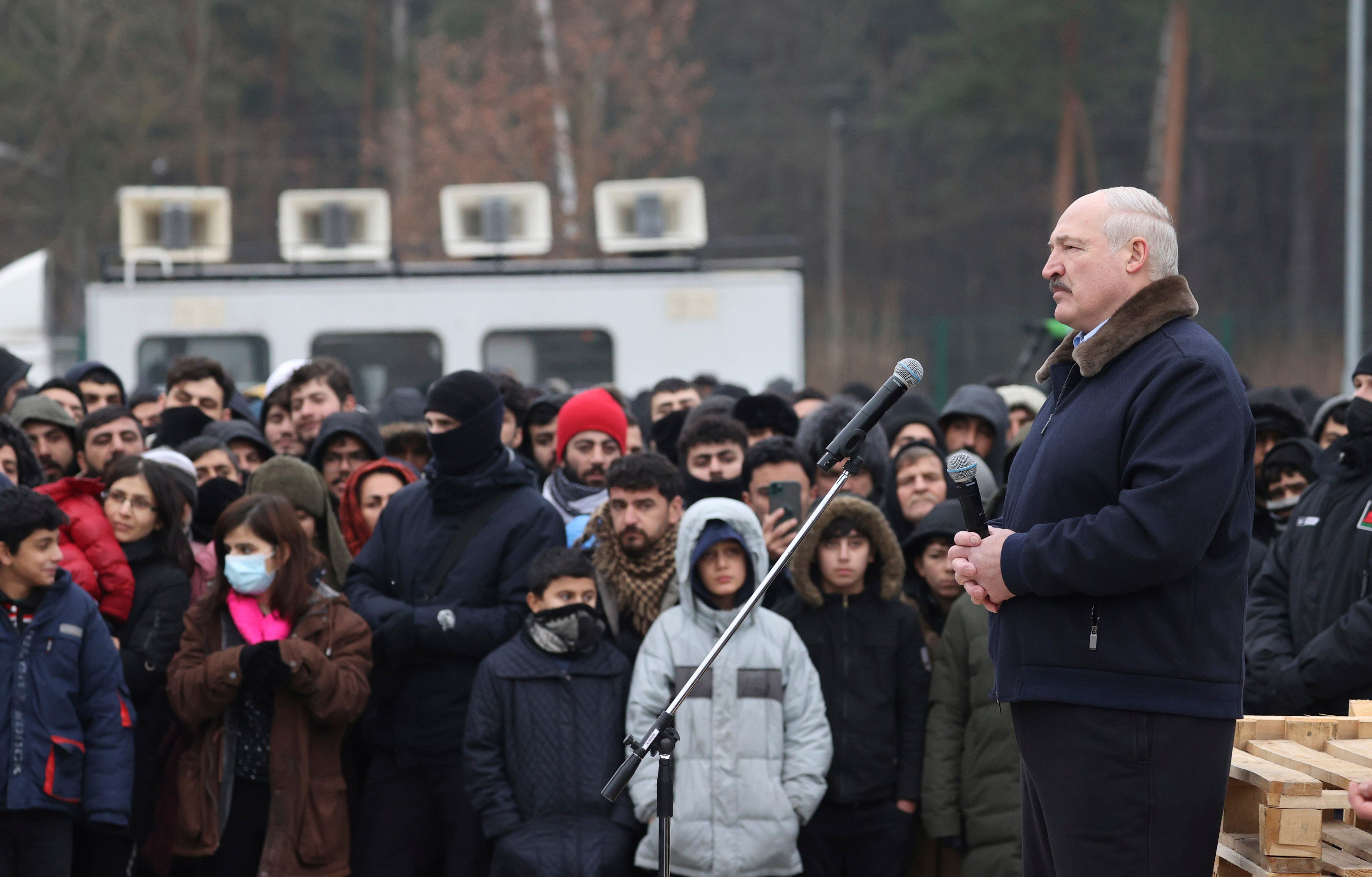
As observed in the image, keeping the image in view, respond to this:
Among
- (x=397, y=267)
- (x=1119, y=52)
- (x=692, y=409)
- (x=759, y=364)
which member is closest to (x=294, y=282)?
(x=397, y=267)

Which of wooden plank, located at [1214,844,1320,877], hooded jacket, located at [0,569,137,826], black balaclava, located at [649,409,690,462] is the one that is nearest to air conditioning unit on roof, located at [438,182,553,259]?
black balaclava, located at [649,409,690,462]

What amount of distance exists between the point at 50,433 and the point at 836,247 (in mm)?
26227

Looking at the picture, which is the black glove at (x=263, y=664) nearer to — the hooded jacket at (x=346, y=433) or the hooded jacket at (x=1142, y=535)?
the hooded jacket at (x=346, y=433)

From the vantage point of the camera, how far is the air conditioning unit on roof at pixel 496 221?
1238cm

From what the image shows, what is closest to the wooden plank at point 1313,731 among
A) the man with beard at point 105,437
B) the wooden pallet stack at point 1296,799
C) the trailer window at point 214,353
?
the wooden pallet stack at point 1296,799

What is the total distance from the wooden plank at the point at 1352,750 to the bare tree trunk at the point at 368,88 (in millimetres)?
33380

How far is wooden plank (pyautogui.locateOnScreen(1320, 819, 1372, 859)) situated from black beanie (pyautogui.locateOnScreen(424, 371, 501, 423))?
10.3 ft

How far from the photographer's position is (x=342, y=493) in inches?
260

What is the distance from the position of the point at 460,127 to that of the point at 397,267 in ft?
56.4

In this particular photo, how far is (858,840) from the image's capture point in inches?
211

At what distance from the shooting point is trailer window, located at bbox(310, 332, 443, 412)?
12.0m

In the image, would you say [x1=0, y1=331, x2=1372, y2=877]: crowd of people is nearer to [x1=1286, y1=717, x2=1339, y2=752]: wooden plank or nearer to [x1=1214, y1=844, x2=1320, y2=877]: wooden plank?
[x1=1286, y1=717, x2=1339, y2=752]: wooden plank

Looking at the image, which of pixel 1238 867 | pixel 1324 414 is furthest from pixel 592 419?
pixel 1238 867

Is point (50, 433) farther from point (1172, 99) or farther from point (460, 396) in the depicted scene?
point (1172, 99)
